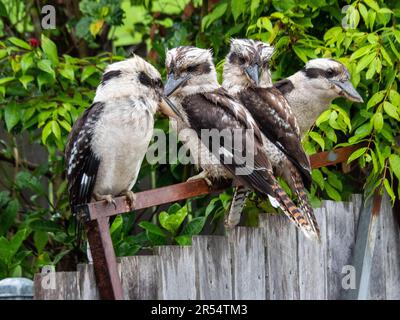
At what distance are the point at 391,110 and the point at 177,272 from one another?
5.33 feet

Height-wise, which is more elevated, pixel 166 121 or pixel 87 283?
pixel 166 121

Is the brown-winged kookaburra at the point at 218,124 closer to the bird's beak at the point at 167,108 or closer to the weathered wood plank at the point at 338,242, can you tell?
the bird's beak at the point at 167,108

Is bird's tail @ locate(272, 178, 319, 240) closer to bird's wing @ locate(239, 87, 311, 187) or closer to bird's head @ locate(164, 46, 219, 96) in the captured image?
bird's wing @ locate(239, 87, 311, 187)

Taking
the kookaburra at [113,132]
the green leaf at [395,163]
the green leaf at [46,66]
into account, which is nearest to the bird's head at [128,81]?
the kookaburra at [113,132]

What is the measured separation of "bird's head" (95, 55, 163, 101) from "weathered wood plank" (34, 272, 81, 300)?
3.41ft

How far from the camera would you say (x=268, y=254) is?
4438mm

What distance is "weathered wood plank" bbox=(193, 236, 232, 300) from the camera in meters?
4.04

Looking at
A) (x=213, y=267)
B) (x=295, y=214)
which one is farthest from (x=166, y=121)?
(x=213, y=267)

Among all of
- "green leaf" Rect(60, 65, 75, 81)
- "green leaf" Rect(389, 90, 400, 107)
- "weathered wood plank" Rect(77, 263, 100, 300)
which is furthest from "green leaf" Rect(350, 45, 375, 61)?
"weathered wood plank" Rect(77, 263, 100, 300)

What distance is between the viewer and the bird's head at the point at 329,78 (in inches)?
201

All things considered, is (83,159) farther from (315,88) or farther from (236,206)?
(315,88)

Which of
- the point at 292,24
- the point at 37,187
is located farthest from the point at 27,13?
the point at 292,24

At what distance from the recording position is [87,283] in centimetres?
354
